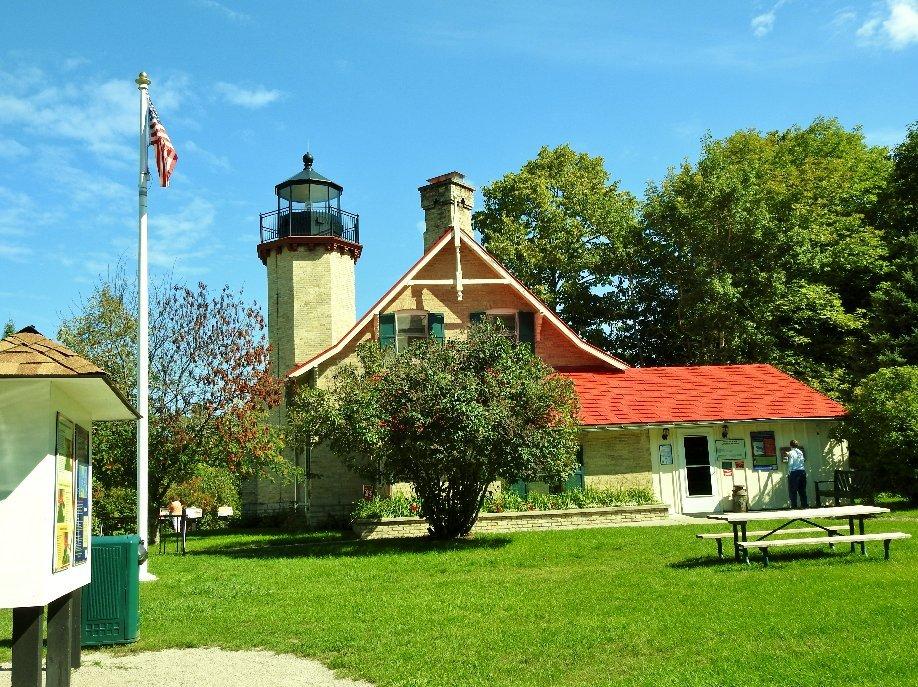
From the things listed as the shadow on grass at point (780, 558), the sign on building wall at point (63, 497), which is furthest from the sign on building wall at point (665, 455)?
the sign on building wall at point (63, 497)

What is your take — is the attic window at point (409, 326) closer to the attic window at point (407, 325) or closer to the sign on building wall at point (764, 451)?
the attic window at point (407, 325)

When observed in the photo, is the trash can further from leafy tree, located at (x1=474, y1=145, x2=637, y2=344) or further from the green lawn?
leafy tree, located at (x1=474, y1=145, x2=637, y2=344)

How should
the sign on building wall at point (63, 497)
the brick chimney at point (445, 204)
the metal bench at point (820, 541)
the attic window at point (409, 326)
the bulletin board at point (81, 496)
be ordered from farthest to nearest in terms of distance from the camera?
the brick chimney at point (445, 204), the attic window at point (409, 326), the metal bench at point (820, 541), the bulletin board at point (81, 496), the sign on building wall at point (63, 497)

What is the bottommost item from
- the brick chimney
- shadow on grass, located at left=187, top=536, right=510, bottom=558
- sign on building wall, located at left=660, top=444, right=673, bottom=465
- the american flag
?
shadow on grass, located at left=187, top=536, right=510, bottom=558

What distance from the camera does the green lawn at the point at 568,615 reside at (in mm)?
7598

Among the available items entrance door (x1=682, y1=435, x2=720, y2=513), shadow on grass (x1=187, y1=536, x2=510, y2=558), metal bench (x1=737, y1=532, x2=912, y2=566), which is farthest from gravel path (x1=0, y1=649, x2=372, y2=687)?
entrance door (x1=682, y1=435, x2=720, y2=513)

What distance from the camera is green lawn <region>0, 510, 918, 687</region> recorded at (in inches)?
299

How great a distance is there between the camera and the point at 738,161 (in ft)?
127

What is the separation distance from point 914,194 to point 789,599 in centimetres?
2985

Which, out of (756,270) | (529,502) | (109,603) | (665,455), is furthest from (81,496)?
(756,270)

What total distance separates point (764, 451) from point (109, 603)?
64.5 feet

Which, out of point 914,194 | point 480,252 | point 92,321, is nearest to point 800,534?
point 480,252

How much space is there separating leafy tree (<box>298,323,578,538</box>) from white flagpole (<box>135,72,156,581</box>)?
435 cm

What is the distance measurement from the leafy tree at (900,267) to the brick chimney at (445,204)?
1562 cm
